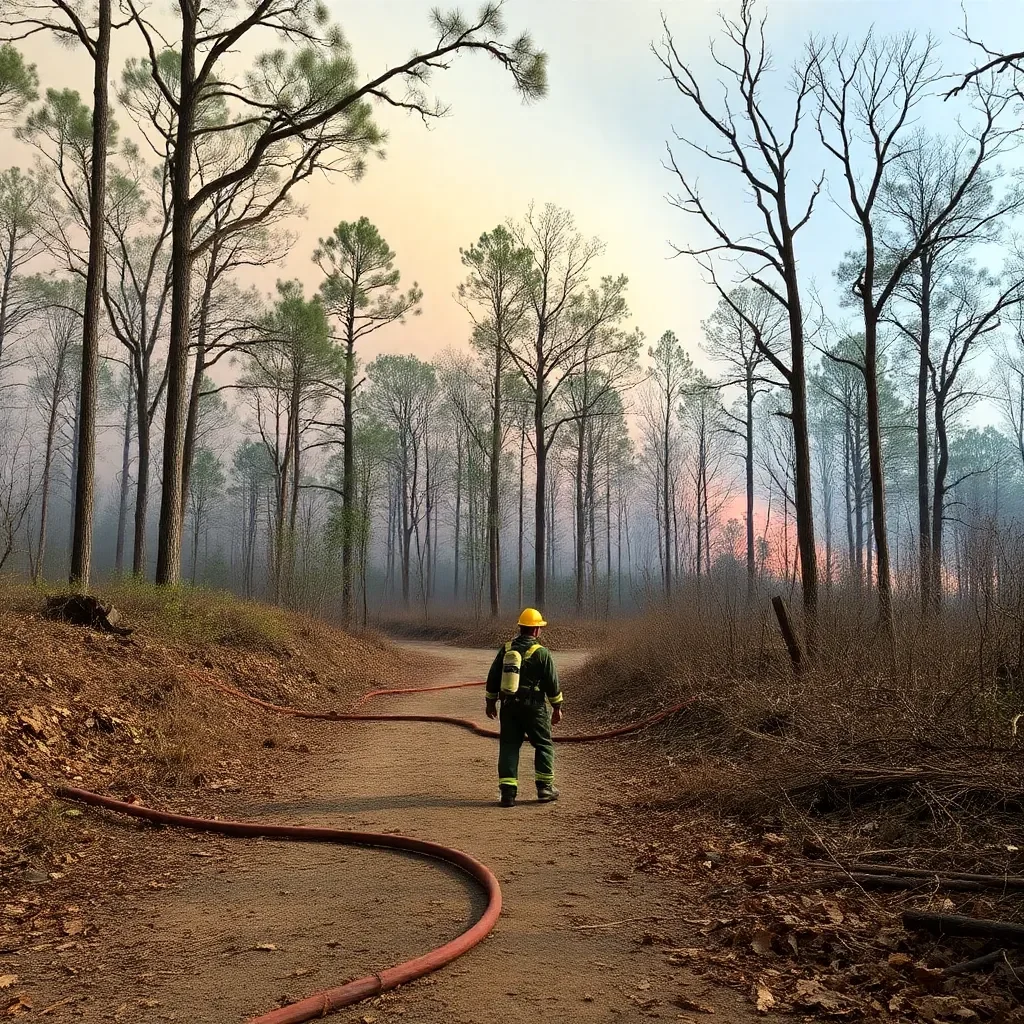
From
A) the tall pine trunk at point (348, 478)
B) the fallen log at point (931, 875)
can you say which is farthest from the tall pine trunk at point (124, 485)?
the fallen log at point (931, 875)

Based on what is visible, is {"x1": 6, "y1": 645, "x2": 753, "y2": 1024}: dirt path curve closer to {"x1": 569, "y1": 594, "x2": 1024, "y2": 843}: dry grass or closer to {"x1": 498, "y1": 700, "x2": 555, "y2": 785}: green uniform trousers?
{"x1": 498, "y1": 700, "x2": 555, "y2": 785}: green uniform trousers

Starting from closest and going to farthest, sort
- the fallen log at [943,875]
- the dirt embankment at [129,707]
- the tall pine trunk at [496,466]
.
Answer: the fallen log at [943,875] < the dirt embankment at [129,707] < the tall pine trunk at [496,466]

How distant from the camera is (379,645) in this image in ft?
68.9

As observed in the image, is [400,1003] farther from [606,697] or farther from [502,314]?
[502,314]

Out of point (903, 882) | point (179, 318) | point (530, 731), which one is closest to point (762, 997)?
point (903, 882)

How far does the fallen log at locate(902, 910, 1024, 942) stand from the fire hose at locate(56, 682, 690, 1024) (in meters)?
2.07

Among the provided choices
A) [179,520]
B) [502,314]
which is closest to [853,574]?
[179,520]

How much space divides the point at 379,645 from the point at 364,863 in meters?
16.3

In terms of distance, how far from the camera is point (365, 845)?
5.38 meters

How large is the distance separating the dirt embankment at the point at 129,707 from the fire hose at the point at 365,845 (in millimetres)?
488

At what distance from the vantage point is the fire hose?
2.98 m

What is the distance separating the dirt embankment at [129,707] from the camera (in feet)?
18.5

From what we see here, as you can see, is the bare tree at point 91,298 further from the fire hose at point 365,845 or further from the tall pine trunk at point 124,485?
the tall pine trunk at point 124,485

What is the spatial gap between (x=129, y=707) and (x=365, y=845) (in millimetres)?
3719
